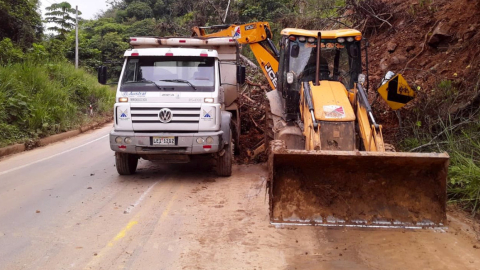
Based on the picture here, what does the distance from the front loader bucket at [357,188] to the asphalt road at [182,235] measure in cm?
19

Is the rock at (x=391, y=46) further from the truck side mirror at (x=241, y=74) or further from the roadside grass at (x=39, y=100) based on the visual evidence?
the roadside grass at (x=39, y=100)

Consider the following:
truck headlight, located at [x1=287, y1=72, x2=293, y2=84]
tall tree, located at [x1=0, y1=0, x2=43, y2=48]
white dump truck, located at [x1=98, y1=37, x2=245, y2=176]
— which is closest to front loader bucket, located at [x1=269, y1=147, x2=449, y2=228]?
truck headlight, located at [x1=287, y1=72, x2=293, y2=84]

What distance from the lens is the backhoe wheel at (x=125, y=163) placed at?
894 cm

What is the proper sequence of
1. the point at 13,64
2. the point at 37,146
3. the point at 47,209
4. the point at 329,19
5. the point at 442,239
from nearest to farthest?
the point at 442,239 → the point at 47,209 → the point at 37,146 → the point at 329,19 → the point at 13,64

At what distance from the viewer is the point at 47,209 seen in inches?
270

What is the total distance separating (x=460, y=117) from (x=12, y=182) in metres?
8.78

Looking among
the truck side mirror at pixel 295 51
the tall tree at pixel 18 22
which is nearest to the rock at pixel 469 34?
the truck side mirror at pixel 295 51

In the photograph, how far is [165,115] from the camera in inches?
327

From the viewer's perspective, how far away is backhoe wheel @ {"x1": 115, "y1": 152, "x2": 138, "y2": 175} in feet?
29.3

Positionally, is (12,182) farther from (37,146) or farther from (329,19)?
(329,19)

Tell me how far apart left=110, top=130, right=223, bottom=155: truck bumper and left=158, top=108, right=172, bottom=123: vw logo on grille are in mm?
262

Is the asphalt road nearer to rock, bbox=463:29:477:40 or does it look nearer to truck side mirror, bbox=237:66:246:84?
truck side mirror, bbox=237:66:246:84

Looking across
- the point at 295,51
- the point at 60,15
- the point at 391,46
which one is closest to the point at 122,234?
the point at 295,51

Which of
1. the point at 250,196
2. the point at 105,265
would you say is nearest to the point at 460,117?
the point at 250,196
